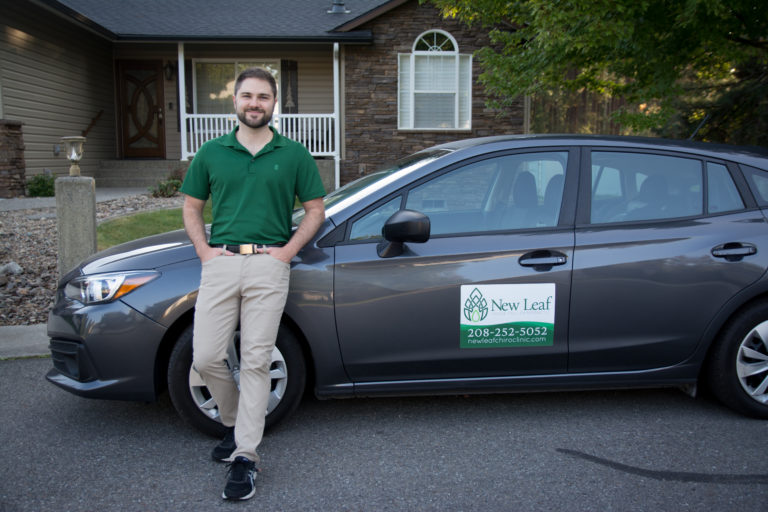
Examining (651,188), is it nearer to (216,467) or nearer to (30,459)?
(216,467)

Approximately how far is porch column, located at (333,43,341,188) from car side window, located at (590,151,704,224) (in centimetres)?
1128

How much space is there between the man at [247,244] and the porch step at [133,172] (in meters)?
12.5

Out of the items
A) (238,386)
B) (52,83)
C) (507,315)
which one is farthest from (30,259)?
(52,83)

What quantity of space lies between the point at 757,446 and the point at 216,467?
274 cm

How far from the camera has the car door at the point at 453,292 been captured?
343 centimetres

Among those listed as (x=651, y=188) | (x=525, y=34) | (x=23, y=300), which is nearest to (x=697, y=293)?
(x=651, y=188)

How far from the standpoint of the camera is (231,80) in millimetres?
16266

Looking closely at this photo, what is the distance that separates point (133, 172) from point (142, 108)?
2144 millimetres

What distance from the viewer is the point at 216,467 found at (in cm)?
319

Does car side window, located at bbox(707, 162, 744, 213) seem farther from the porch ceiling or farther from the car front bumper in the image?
the porch ceiling

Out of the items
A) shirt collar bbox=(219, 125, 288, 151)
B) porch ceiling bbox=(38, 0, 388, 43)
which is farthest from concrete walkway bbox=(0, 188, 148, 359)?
porch ceiling bbox=(38, 0, 388, 43)

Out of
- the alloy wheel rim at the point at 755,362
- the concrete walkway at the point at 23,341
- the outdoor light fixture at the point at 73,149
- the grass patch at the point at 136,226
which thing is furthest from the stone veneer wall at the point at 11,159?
the alloy wheel rim at the point at 755,362

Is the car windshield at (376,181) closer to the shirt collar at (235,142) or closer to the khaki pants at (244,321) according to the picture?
the shirt collar at (235,142)

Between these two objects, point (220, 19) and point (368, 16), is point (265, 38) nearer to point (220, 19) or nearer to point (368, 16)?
point (220, 19)
